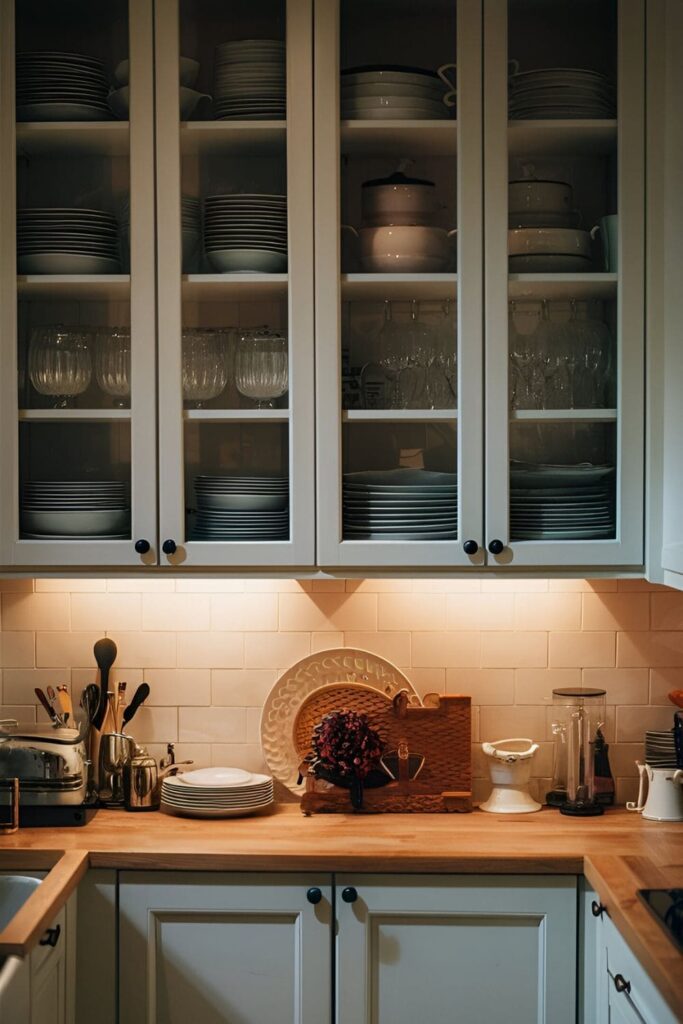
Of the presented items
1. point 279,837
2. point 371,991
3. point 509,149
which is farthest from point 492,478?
point 371,991

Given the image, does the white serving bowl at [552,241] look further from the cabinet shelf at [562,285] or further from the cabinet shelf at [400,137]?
the cabinet shelf at [400,137]

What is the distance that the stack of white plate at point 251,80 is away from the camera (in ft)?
8.69

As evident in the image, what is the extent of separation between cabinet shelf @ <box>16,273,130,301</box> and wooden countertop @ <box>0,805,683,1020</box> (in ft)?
3.94

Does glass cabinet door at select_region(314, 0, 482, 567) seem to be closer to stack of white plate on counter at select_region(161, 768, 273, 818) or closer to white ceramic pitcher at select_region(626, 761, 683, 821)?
stack of white plate on counter at select_region(161, 768, 273, 818)

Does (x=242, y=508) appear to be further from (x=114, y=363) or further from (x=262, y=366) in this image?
(x=114, y=363)

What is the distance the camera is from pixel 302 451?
2.64m

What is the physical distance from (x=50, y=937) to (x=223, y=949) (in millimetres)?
405

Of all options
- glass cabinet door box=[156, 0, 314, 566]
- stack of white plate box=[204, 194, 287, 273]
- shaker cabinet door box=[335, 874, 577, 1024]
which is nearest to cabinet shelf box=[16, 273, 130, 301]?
glass cabinet door box=[156, 0, 314, 566]

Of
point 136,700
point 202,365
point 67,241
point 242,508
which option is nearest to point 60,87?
point 67,241

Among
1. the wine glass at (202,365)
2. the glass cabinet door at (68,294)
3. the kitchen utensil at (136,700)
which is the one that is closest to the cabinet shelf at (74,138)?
the glass cabinet door at (68,294)

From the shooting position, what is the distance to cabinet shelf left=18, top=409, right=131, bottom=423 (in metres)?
2.67

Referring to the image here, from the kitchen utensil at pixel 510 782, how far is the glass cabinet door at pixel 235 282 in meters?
0.70

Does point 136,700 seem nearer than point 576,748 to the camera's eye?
No

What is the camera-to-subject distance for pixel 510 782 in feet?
9.37
